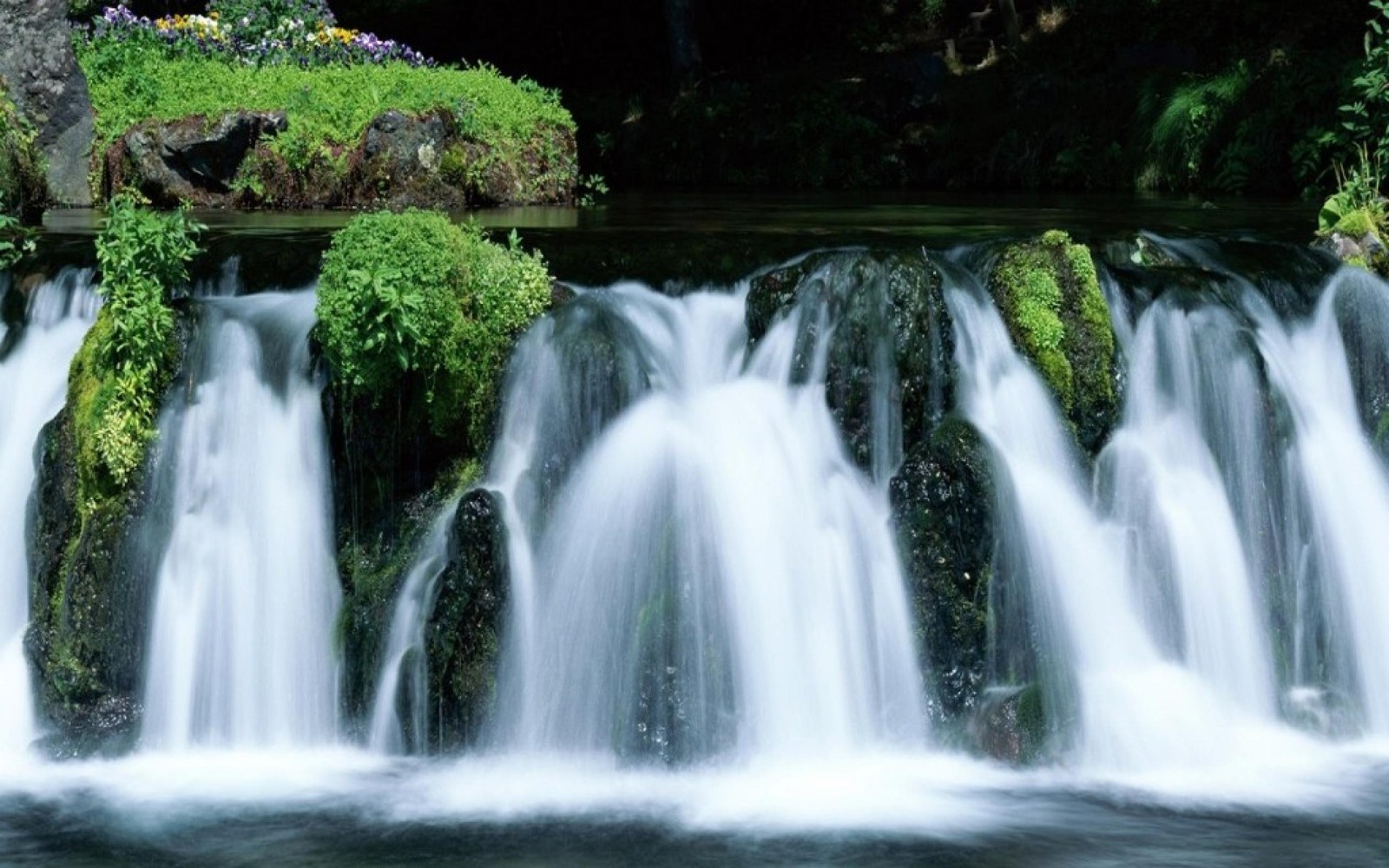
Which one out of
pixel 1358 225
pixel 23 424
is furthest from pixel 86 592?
pixel 1358 225

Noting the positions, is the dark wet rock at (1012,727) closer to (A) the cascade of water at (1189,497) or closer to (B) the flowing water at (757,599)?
(B) the flowing water at (757,599)

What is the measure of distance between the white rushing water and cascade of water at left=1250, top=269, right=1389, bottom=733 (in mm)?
5953

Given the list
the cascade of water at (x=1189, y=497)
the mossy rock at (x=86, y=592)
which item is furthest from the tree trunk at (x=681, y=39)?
the mossy rock at (x=86, y=592)

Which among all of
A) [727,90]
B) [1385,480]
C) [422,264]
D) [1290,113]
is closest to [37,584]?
[422,264]

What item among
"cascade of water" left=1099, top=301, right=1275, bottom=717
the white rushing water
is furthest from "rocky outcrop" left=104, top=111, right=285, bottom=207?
"cascade of water" left=1099, top=301, right=1275, bottom=717

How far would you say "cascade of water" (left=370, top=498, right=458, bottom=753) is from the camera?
8.53 metres

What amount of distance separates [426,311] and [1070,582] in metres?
3.18

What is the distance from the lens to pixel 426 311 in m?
8.71

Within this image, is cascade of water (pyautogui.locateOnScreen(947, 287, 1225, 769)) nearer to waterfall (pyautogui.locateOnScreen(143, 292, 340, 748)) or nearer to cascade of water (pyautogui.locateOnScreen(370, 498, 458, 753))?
cascade of water (pyautogui.locateOnScreen(370, 498, 458, 753))

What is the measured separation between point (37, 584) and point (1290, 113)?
1416 cm

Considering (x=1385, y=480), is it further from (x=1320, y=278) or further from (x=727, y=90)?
(x=727, y=90)

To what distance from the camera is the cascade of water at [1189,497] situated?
8.94 metres

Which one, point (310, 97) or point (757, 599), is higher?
point (310, 97)

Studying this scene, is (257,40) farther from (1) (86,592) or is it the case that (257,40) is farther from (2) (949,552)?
(2) (949,552)
